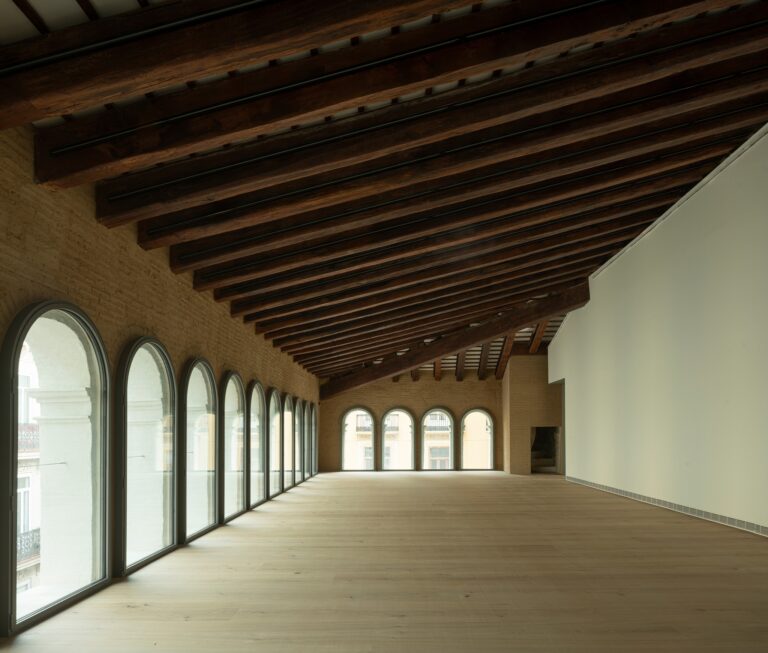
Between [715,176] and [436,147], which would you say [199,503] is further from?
[715,176]

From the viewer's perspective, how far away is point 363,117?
645cm

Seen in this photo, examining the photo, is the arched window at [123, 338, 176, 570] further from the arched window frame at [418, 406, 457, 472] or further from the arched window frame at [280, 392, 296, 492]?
the arched window frame at [418, 406, 457, 472]

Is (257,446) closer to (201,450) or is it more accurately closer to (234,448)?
(234,448)

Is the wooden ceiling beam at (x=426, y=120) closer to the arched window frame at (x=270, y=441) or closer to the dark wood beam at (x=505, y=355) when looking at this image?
the arched window frame at (x=270, y=441)

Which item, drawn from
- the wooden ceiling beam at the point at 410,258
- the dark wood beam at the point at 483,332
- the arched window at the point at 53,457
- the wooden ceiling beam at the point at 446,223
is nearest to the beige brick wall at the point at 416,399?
the dark wood beam at the point at 483,332

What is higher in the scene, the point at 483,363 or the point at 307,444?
the point at 483,363

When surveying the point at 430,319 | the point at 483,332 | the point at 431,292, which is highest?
the point at 431,292

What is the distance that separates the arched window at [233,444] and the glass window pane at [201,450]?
0.38 m

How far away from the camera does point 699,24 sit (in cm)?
633

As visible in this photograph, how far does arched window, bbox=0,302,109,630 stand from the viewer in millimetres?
5008

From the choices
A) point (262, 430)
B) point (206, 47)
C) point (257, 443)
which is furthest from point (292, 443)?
point (206, 47)

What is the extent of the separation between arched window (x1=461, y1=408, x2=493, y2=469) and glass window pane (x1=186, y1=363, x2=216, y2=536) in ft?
52.2

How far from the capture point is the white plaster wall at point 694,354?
9.10 meters

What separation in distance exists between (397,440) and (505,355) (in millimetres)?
4946
